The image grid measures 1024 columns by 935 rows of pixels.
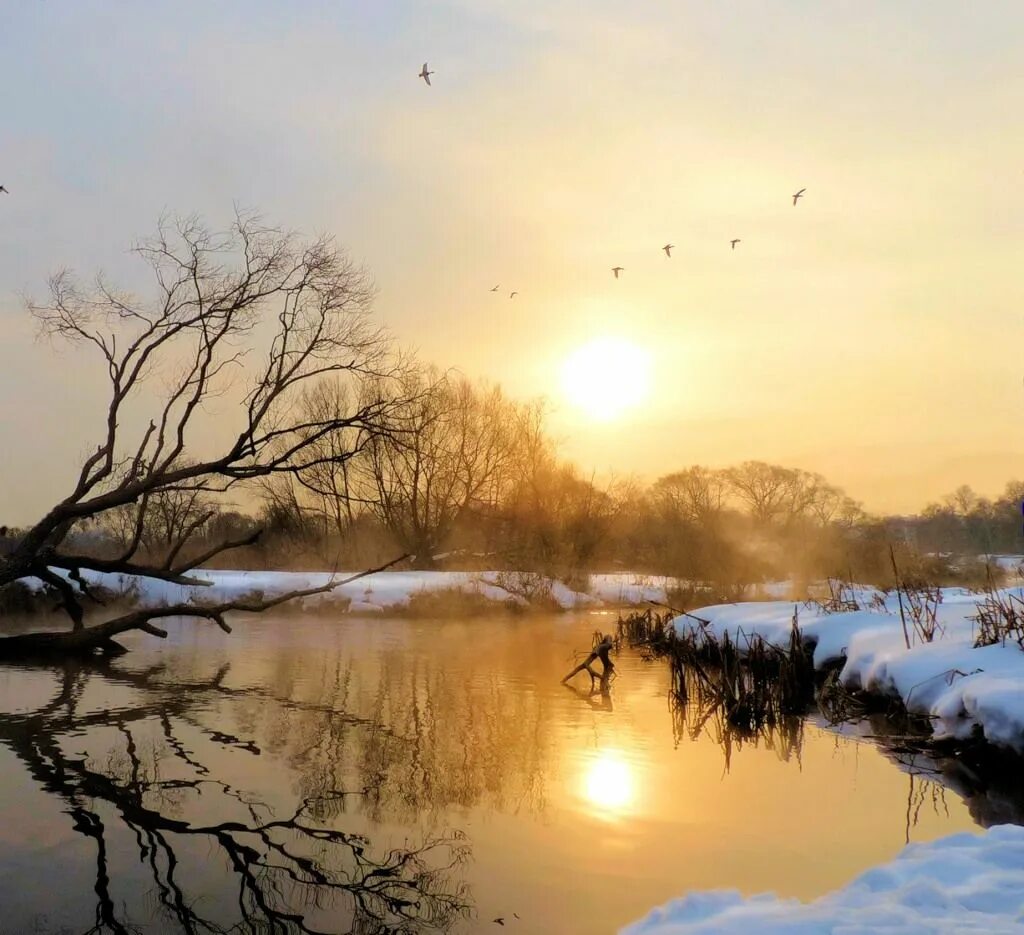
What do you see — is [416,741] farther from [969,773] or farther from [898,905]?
[898,905]

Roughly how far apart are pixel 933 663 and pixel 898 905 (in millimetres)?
5286

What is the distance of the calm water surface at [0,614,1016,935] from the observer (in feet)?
16.4

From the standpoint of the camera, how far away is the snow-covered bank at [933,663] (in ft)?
23.8

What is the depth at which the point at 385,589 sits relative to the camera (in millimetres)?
27516

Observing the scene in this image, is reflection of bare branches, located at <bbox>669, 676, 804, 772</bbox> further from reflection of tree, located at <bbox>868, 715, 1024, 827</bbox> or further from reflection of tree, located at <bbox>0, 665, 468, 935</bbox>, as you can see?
reflection of tree, located at <bbox>0, 665, 468, 935</bbox>

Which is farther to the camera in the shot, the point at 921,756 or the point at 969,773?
the point at 921,756

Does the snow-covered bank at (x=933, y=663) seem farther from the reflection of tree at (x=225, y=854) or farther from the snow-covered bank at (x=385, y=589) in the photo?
the snow-covered bank at (x=385, y=589)

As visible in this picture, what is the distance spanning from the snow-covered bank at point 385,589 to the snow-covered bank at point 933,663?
508 inches

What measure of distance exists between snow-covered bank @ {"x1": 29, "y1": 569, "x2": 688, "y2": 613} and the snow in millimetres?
20698

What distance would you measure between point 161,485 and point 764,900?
1203 centimetres

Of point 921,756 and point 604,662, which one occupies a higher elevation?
point 604,662

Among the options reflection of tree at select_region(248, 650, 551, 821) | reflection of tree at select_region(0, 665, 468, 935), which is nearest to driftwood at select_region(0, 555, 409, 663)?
reflection of tree at select_region(248, 650, 551, 821)

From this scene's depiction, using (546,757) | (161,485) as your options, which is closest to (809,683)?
(546,757)

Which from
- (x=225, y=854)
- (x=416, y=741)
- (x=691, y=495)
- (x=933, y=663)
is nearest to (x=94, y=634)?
(x=416, y=741)
